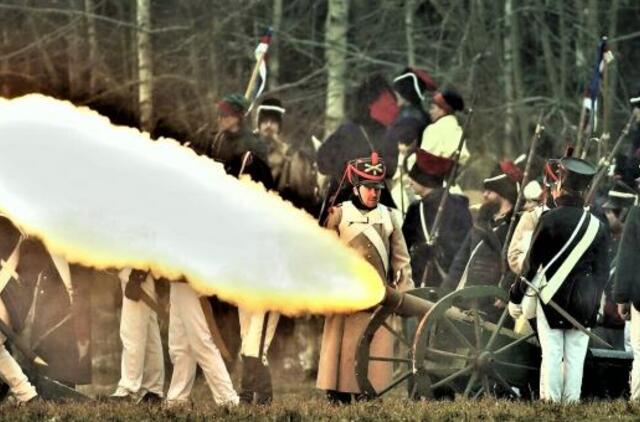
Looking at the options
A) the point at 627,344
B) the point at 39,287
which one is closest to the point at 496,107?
the point at 627,344

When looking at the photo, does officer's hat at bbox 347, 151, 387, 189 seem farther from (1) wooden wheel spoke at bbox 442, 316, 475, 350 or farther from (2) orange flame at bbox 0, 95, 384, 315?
(1) wooden wheel spoke at bbox 442, 316, 475, 350

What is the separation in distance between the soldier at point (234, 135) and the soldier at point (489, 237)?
178 centimetres

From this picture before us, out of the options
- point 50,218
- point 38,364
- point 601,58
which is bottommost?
point 38,364

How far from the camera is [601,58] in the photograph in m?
18.7

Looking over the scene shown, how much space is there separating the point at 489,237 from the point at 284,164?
9.04 feet

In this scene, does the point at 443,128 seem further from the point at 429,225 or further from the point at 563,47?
the point at 563,47

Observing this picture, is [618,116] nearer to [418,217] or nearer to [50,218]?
[418,217]

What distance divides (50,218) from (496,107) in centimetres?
1335

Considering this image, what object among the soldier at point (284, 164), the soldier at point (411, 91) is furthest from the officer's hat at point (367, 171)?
the soldier at point (411, 91)

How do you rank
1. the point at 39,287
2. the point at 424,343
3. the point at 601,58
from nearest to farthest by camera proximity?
the point at 424,343
the point at 39,287
the point at 601,58

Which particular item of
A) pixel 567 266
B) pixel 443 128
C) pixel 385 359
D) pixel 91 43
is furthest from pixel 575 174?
pixel 91 43

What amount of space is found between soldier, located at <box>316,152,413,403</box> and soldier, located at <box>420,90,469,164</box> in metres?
3.72

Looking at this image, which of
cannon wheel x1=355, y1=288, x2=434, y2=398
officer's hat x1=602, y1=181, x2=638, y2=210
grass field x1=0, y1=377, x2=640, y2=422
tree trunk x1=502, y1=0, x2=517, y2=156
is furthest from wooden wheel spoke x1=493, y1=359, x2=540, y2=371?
tree trunk x1=502, y1=0, x2=517, y2=156

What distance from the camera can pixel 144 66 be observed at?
73.7 ft
